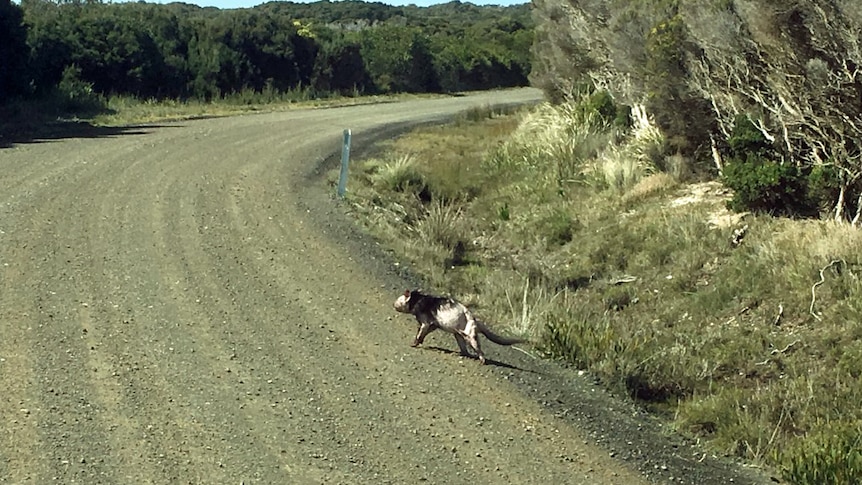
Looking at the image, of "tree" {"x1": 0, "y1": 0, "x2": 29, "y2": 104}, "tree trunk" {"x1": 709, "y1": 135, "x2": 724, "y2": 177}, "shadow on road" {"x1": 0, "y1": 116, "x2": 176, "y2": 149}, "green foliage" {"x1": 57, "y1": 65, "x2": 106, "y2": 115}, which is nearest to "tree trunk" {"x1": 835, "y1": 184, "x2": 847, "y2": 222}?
"tree trunk" {"x1": 709, "y1": 135, "x2": 724, "y2": 177}

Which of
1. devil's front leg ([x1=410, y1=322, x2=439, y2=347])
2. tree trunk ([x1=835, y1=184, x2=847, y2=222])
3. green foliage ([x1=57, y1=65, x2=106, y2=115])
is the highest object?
green foliage ([x1=57, y1=65, x2=106, y2=115])

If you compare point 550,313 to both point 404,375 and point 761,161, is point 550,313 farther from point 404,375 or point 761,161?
point 761,161

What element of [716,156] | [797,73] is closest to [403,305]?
[797,73]

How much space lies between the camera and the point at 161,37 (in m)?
36.0

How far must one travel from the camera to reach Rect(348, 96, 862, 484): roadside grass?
8984mm

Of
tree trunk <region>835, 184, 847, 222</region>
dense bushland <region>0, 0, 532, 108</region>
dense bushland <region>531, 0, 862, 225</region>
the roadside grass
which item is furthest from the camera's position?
dense bushland <region>0, 0, 532, 108</region>

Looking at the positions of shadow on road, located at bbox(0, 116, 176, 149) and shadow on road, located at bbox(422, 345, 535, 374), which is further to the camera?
shadow on road, located at bbox(0, 116, 176, 149)

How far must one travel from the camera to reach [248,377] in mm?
8102

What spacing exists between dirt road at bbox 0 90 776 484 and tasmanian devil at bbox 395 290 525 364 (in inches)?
6.9

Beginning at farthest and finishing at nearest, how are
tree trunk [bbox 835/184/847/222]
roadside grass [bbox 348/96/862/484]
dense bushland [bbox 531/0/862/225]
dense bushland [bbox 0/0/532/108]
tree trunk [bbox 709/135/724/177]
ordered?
dense bushland [bbox 0/0/532/108] → tree trunk [bbox 709/135/724/177] → tree trunk [bbox 835/184/847/222] → dense bushland [bbox 531/0/862/225] → roadside grass [bbox 348/96/862/484]

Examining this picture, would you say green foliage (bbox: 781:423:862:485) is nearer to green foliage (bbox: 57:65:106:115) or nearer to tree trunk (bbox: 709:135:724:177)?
tree trunk (bbox: 709:135:724:177)

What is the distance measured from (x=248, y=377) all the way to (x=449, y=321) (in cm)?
176

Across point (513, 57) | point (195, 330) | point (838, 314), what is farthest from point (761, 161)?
point (513, 57)

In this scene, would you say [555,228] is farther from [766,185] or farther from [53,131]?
[53,131]
